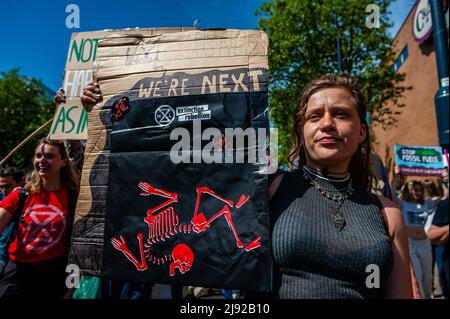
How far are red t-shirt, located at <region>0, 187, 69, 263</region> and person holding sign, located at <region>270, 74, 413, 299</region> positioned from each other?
5.73 feet

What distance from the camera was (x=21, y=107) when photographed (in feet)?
83.5

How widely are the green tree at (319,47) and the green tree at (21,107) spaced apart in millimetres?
17342

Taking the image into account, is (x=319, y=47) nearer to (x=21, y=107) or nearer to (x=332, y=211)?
(x=332, y=211)

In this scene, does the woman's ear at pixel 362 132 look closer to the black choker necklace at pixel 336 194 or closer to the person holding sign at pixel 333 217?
the person holding sign at pixel 333 217

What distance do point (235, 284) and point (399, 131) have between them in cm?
2597

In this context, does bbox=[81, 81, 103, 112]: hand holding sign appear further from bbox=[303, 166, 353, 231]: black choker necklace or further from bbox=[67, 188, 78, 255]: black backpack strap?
bbox=[67, 188, 78, 255]: black backpack strap

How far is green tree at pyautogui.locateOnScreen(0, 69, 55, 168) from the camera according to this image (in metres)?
23.8

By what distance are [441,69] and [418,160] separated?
20.8 ft

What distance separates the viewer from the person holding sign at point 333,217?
48.6 inches

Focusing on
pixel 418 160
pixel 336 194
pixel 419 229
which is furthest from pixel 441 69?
pixel 418 160

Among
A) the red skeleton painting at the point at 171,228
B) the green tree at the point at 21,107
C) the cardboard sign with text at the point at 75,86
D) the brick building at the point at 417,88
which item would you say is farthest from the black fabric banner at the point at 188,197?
the green tree at the point at 21,107

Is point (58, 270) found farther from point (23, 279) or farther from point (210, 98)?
point (210, 98)

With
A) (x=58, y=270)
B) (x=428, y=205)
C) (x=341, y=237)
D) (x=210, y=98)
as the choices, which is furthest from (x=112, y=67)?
(x=428, y=205)

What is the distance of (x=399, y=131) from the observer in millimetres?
24172
